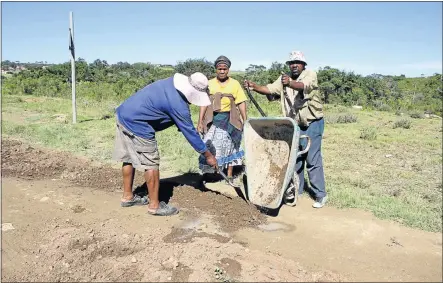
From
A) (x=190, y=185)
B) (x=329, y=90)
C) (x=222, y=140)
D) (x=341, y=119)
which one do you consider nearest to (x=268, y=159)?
(x=222, y=140)

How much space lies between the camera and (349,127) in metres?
11.2

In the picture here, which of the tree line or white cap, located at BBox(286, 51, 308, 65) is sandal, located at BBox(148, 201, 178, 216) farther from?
the tree line

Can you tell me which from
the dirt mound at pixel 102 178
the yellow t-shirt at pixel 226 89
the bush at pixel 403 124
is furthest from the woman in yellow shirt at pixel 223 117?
the bush at pixel 403 124

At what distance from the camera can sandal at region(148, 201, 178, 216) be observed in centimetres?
431

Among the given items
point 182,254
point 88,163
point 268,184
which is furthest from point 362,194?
point 88,163

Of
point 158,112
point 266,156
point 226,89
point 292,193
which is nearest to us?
point 158,112

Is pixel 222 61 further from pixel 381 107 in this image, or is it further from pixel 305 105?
pixel 381 107

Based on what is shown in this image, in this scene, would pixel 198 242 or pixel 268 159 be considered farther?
pixel 268 159

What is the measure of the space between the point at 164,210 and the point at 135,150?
2.35 feet

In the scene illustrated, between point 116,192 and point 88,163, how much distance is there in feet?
5.43

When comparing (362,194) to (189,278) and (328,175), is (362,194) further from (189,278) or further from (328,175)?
(189,278)

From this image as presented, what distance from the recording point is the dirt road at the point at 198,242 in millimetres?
3109

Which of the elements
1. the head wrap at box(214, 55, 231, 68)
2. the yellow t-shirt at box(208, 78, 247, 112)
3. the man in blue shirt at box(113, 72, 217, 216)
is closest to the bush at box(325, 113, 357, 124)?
the yellow t-shirt at box(208, 78, 247, 112)

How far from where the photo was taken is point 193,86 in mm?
3971
